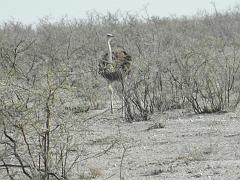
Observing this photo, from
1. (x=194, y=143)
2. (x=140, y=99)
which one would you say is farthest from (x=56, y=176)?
(x=140, y=99)

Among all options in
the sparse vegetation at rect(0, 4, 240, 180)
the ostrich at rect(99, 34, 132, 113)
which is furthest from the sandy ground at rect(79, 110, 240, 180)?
the ostrich at rect(99, 34, 132, 113)

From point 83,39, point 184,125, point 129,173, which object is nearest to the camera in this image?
point 129,173

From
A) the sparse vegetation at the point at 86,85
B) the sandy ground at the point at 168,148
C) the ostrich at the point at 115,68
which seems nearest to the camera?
the sparse vegetation at the point at 86,85

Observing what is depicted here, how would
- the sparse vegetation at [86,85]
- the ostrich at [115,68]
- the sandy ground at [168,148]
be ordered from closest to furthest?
the sparse vegetation at [86,85]
the sandy ground at [168,148]
the ostrich at [115,68]

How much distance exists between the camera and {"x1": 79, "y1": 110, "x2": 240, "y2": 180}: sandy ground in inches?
295

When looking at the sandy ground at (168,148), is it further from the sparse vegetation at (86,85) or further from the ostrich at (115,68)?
the ostrich at (115,68)

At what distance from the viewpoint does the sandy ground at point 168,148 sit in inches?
295

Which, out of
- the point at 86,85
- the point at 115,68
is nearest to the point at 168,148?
the point at 86,85

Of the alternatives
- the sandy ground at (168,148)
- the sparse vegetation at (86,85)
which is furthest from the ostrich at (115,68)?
the sandy ground at (168,148)

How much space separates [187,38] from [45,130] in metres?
19.2

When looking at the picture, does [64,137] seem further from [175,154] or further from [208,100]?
[208,100]

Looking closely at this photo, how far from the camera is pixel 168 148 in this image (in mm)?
9023

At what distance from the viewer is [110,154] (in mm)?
8883

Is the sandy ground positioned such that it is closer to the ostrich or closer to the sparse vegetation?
the sparse vegetation
